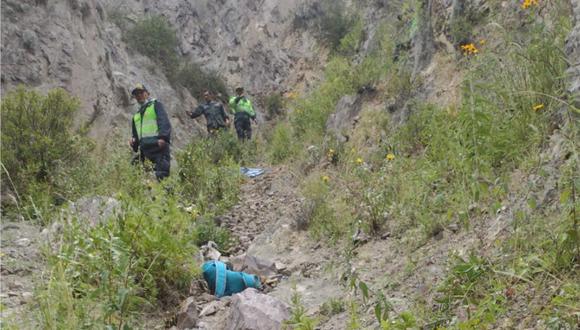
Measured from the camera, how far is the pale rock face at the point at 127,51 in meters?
9.53

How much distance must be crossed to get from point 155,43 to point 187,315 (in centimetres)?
1579

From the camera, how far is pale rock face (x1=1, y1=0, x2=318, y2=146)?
9.53 meters

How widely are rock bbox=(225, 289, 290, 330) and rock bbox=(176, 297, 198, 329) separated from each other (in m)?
0.30

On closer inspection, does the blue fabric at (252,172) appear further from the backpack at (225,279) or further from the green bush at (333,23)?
the green bush at (333,23)

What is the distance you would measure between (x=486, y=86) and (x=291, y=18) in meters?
19.7

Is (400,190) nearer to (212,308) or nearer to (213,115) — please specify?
(212,308)

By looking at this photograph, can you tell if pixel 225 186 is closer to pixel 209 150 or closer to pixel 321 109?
pixel 209 150

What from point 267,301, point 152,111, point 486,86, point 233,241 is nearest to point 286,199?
point 233,241

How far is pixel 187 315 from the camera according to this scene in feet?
10.1

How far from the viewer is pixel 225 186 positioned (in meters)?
6.41

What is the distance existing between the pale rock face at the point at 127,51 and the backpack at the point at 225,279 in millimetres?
4053

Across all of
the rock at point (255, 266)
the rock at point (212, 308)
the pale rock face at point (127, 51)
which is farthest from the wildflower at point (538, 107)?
the pale rock face at point (127, 51)

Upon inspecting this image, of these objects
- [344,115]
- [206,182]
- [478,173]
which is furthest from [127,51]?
[478,173]

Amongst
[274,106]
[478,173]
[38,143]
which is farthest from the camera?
[274,106]
